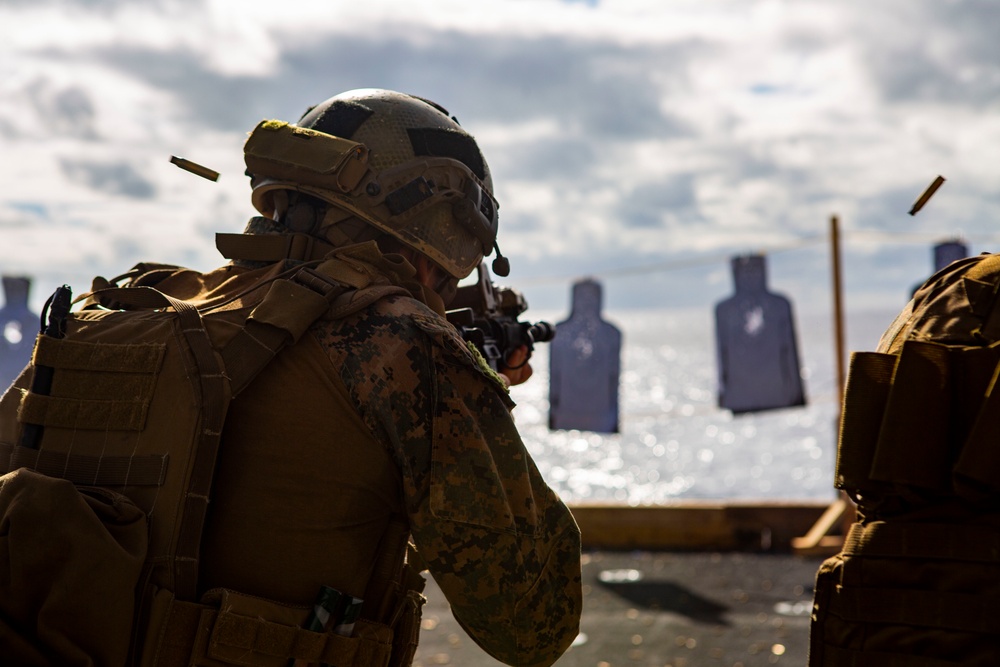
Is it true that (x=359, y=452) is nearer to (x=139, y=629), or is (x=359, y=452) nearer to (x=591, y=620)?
(x=139, y=629)

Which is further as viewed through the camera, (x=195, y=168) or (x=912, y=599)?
(x=195, y=168)

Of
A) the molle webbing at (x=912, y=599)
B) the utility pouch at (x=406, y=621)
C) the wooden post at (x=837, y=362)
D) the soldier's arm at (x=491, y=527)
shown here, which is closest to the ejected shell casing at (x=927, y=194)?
the molle webbing at (x=912, y=599)

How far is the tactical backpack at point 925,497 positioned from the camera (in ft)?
5.80

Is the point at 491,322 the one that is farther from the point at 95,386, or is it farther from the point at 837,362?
the point at 837,362

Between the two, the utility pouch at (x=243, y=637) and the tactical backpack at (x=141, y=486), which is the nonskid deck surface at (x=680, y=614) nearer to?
the utility pouch at (x=243, y=637)

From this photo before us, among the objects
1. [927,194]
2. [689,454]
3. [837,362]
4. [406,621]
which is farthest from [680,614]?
[689,454]

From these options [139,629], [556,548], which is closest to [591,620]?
[556,548]

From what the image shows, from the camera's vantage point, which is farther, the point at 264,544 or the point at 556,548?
the point at 556,548

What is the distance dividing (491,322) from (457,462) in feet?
3.51

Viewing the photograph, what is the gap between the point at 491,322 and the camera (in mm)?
2916

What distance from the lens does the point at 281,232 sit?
A: 2.27 meters

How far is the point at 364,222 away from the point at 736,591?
218 inches

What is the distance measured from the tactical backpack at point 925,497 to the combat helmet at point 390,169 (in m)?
1.03

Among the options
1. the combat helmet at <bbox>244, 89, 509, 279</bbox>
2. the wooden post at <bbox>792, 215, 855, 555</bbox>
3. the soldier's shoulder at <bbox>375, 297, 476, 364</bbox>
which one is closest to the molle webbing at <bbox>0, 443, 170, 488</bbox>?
the soldier's shoulder at <bbox>375, 297, 476, 364</bbox>
